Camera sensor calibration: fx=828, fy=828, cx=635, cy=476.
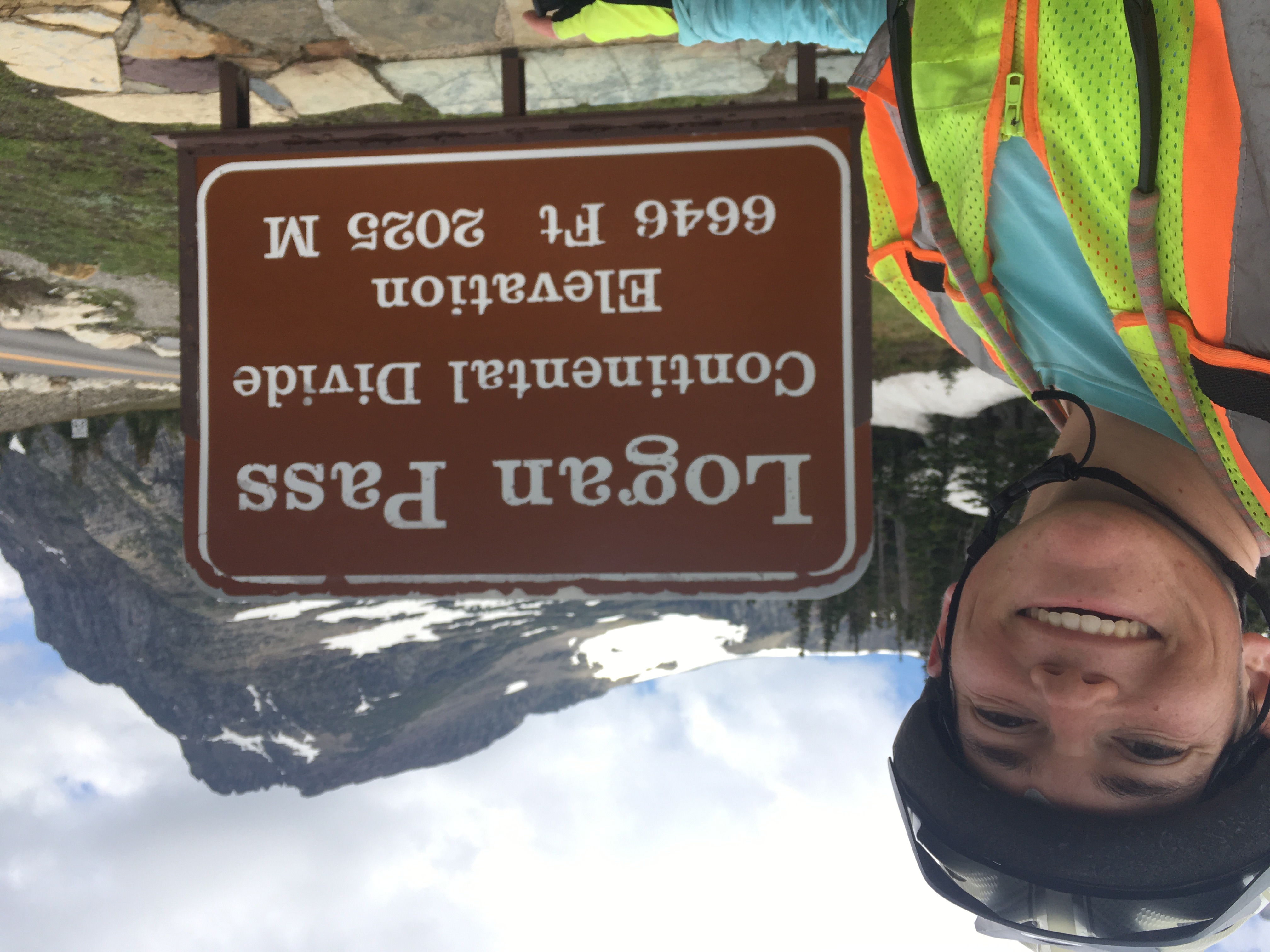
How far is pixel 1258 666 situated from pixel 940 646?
547 millimetres

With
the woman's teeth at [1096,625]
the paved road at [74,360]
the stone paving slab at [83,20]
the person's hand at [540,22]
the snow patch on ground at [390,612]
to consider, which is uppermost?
the stone paving slab at [83,20]

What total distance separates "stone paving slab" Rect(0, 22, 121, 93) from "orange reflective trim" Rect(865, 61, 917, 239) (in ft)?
9.43

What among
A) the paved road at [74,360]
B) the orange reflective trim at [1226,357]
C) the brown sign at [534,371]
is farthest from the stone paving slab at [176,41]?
the paved road at [74,360]

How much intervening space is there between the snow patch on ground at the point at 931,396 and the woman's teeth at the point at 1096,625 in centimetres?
619

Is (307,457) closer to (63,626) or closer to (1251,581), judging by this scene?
(1251,581)

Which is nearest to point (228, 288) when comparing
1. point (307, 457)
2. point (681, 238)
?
point (307, 457)

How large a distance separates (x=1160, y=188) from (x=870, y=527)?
3.16ft

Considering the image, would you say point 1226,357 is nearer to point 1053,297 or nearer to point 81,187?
point 1053,297

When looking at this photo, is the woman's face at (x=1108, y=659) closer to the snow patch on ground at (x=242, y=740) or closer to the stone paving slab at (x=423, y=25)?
the stone paving slab at (x=423, y=25)

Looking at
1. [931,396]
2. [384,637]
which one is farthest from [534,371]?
[384,637]

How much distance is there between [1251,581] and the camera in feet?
4.84

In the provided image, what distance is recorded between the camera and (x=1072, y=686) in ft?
4.76

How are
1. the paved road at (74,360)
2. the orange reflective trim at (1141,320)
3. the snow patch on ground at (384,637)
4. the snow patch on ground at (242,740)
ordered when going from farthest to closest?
1. the snow patch on ground at (242,740)
2. the snow patch on ground at (384,637)
3. the paved road at (74,360)
4. the orange reflective trim at (1141,320)

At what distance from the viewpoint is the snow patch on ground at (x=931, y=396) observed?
7.48 m
